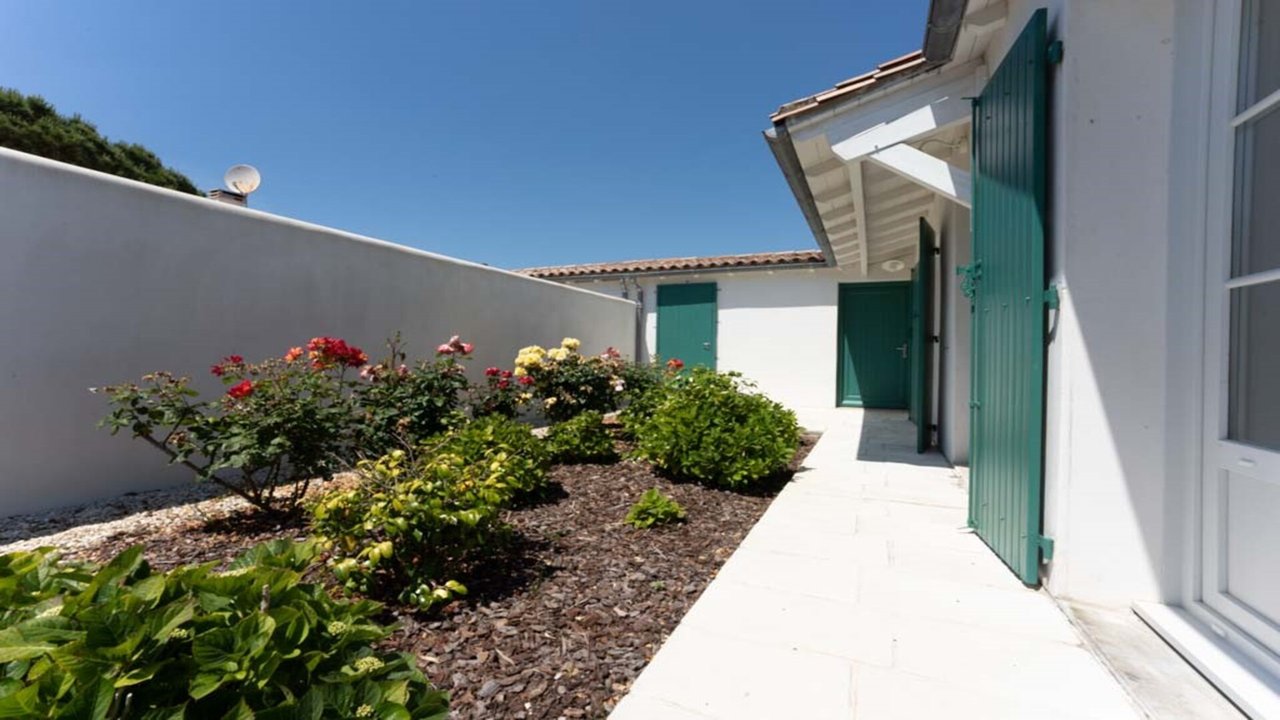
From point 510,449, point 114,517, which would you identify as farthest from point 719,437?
point 114,517

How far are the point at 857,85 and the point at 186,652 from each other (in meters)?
4.20

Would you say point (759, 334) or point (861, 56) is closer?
point (861, 56)

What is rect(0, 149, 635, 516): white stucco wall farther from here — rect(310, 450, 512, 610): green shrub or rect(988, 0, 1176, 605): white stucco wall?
rect(988, 0, 1176, 605): white stucco wall

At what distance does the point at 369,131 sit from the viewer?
23.3 ft

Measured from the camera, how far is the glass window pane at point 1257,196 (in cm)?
158

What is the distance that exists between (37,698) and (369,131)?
8.05 meters

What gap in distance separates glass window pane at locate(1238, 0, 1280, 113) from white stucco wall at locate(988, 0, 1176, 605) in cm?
27

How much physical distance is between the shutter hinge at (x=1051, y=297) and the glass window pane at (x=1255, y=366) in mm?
499

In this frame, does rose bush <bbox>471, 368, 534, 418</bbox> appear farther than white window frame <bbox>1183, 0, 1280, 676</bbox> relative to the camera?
Yes

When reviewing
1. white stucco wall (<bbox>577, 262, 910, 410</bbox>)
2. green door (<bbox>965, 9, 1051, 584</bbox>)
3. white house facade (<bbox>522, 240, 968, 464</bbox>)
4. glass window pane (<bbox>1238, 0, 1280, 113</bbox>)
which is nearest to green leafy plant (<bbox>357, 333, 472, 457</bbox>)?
A: green door (<bbox>965, 9, 1051, 584</bbox>)

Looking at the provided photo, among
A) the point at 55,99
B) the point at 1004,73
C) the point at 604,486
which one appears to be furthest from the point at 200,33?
the point at 55,99

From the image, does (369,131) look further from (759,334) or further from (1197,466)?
(1197,466)

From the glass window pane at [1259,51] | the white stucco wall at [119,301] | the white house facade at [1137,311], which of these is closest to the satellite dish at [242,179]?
the white stucco wall at [119,301]

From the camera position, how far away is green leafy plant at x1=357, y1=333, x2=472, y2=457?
384 cm
